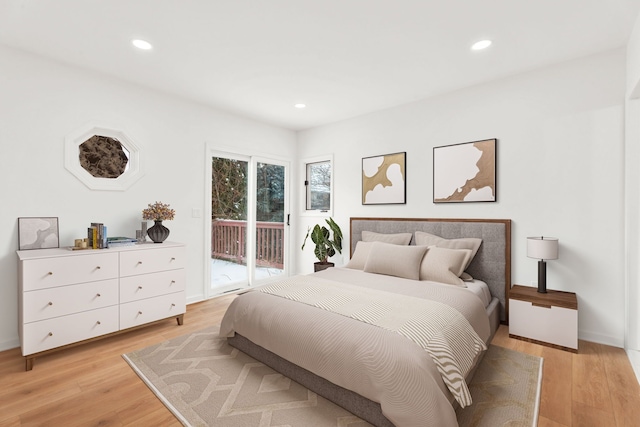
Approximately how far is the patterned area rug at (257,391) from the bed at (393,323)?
107mm

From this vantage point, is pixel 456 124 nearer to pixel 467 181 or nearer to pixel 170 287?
pixel 467 181

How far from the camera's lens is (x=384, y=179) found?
13.5 ft

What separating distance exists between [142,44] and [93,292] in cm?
215

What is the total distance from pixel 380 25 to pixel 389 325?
2135 millimetres

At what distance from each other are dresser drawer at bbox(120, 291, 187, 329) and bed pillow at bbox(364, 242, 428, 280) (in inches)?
80.5

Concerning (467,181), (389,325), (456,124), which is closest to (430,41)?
(456,124)

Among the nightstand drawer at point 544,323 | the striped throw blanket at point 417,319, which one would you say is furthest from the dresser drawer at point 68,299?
the nightstand drawer at point 544,323

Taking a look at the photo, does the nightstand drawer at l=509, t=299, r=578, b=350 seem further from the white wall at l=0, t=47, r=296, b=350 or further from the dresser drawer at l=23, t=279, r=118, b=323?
the dresser drawer at l=23, t=279, r=118, b=323

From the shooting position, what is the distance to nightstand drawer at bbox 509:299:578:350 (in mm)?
2557

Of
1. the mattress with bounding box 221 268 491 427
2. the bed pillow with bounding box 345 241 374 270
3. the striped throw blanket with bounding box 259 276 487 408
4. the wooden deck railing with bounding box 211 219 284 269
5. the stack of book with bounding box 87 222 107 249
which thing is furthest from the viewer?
the wooden deck railing with bounding box 211 219 284 269

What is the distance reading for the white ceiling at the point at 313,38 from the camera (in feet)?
6.82

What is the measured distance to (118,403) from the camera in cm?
190

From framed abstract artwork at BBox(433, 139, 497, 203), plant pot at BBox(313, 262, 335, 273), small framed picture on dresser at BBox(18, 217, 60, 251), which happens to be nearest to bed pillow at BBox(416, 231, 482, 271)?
framed abstract artwork at BBox(433, 139, 497, 203)

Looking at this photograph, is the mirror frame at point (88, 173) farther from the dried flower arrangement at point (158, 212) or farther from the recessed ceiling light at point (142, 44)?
the recessed ceiling light at point (142, 44)
